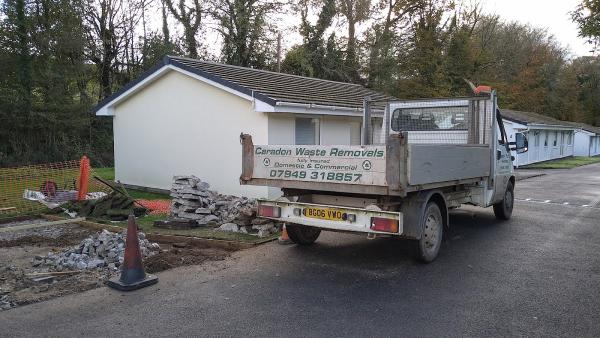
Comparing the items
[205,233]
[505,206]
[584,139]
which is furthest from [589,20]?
[584,139]

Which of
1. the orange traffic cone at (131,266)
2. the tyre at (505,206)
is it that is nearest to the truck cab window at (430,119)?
the tyre at (505,206)

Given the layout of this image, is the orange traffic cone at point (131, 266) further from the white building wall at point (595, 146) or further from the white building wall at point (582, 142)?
the white building wall at point (595, 146)

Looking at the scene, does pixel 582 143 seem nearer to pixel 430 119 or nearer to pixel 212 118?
pixel 212 118

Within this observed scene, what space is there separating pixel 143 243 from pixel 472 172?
534 centimetres

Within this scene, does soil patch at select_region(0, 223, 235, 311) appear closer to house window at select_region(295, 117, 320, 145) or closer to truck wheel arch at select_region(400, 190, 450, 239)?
truck wheel arch at select_region(400, 190, 450, 239)

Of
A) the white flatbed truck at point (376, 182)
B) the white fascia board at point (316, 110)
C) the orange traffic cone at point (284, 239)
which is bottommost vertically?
the orange traffic cone at point (284, 239)

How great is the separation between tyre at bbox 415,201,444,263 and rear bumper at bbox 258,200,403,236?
2.45 feet

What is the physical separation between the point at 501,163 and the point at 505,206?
136 cm

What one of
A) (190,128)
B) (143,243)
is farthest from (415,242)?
(190,128)

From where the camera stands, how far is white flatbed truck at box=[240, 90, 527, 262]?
616 cm

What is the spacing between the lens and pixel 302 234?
26.5 feet

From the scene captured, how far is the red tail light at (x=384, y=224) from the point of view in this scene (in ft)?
20.4

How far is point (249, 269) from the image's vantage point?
680 centimetres

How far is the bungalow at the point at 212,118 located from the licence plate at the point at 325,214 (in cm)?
509
